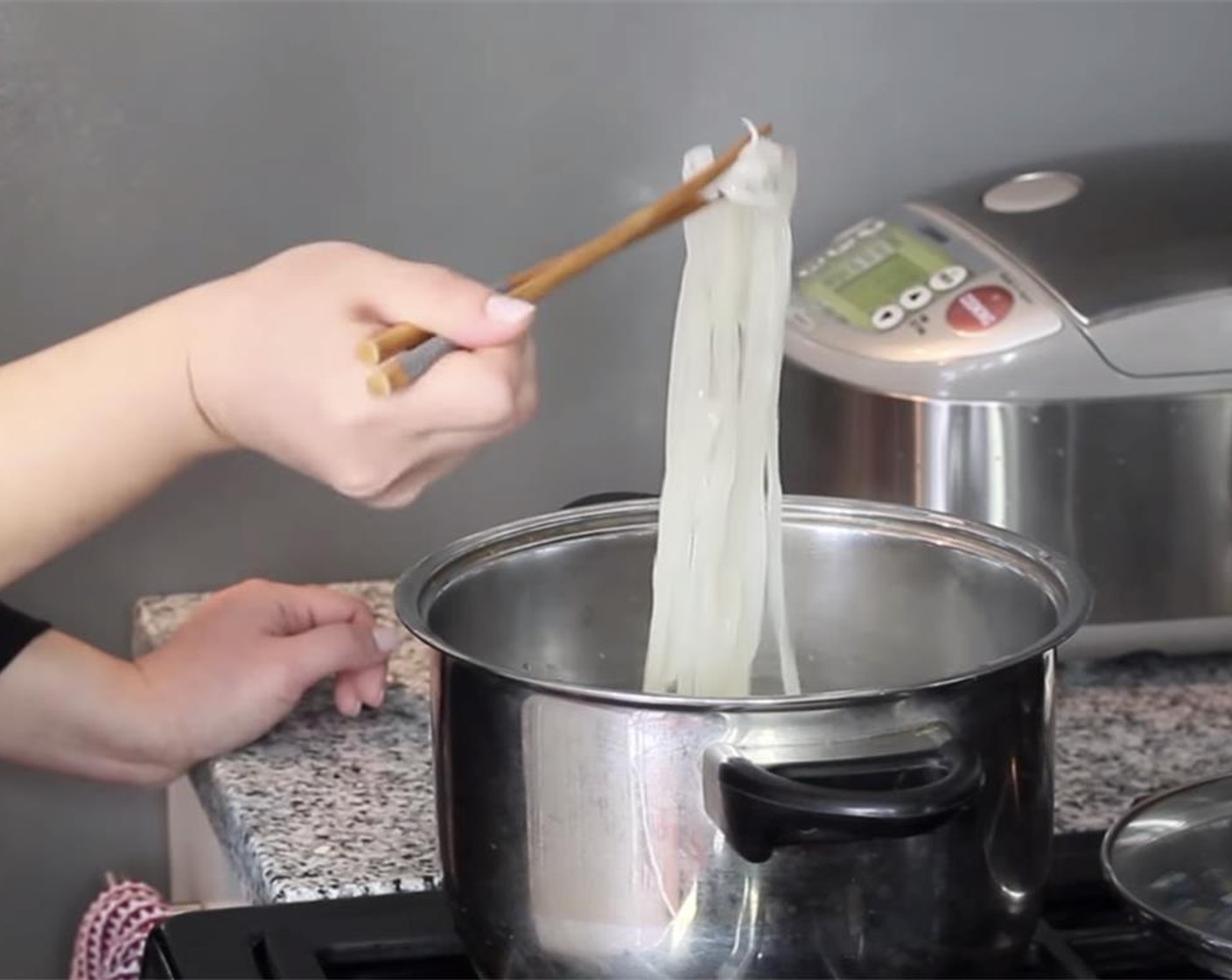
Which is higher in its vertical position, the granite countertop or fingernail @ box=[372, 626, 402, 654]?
fingernail @ box=[372, 626, 402, 654]

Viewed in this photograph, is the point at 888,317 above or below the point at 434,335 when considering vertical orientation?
below

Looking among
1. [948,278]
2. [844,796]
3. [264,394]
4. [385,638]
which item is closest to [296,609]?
[385,638]

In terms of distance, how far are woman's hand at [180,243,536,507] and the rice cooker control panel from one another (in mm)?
351

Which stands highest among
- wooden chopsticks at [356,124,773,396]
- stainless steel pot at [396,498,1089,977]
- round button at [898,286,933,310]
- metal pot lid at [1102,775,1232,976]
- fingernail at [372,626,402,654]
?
wooden chopsticks at [356,124,773,396]

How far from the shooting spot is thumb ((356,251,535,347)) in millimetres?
711

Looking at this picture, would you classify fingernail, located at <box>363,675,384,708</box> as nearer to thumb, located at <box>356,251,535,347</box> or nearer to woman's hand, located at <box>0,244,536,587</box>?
woman's hand, located at <box>0,244,536,587</box>

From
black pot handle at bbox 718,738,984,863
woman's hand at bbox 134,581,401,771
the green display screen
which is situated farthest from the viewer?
the green display screen

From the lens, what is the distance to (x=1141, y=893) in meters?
0.75

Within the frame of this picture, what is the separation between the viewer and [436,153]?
1.21m

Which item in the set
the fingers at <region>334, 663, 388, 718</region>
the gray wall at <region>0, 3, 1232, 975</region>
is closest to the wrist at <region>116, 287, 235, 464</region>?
the fingers at <region>334, 663, 388, 718</region>

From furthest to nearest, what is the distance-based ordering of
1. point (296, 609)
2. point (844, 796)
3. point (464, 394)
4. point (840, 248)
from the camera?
point (840, 248), point (296, 609), point (464, 394), point (844, 796)

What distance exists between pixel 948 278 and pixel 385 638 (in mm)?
359

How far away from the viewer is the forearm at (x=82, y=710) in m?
1.01

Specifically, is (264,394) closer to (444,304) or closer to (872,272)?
(444,304)
